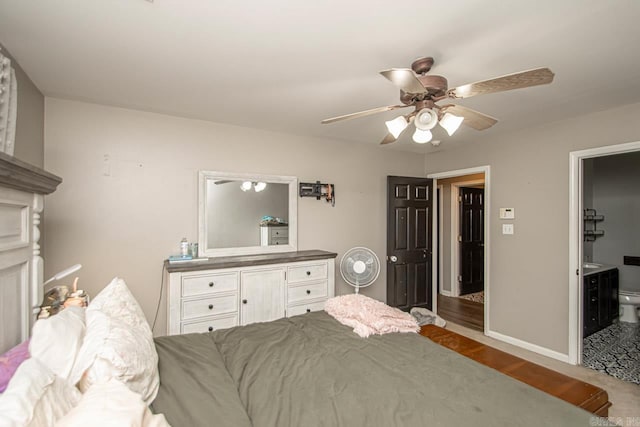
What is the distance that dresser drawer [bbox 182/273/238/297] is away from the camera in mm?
2621

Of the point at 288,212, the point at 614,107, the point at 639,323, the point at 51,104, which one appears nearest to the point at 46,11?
the point at 51,104

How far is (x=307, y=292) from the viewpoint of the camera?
3.20 m

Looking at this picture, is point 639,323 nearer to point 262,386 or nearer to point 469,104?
point 469,104

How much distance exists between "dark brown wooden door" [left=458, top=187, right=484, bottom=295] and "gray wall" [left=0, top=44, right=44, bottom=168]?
579cm

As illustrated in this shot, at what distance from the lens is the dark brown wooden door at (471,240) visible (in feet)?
18.1

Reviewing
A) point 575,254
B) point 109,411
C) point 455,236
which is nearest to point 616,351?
point 575,254

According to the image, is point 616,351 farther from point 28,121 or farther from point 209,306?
point 28,121

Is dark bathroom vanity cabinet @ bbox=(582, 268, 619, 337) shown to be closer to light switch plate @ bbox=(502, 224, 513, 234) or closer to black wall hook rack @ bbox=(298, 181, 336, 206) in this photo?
light switch plate @ bbox=(502, 224, 513, 234)

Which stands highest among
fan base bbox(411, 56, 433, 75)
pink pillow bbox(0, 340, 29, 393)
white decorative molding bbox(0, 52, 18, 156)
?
fan base bbox(411, 56, 433, 75)

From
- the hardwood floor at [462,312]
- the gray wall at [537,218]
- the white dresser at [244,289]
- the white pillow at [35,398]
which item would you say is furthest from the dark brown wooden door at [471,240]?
the white pillow at [35,398]

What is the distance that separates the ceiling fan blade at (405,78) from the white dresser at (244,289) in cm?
205

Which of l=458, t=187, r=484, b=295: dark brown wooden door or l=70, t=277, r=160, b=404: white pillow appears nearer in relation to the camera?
l=70, t=277, r=160, b=404: white pillow

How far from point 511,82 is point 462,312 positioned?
12.9 ft

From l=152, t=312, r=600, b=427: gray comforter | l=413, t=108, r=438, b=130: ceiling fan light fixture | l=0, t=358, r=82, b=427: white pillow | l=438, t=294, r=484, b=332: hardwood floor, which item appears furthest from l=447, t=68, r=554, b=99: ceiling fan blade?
l=438, t=294, r=484, b=332: hardwood floor
